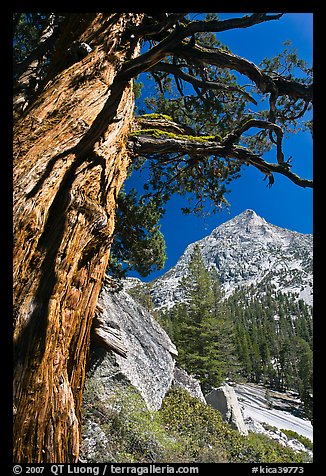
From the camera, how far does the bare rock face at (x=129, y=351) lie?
5543mm

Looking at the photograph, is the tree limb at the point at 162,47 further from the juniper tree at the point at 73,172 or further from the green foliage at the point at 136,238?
the green foliage at the point at 136,238

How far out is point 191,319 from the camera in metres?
22.3

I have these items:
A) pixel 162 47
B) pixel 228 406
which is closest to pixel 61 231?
pixel 162 47

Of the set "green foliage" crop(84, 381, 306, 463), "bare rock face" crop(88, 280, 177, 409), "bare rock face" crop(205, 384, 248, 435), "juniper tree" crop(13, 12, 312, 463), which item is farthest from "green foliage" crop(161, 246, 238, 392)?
"juniper tree" crop(13, 12, 312, 463)

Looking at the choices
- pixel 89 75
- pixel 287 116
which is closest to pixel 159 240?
pixel 287 116

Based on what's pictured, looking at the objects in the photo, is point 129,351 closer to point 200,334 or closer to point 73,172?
point 73,172

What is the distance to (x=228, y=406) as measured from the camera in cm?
1088

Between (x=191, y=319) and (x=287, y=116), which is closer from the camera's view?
(x=287, y=116)

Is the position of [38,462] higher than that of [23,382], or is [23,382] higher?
[23,382]

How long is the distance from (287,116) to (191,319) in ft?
60.8

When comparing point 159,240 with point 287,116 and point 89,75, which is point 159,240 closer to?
point 287,116

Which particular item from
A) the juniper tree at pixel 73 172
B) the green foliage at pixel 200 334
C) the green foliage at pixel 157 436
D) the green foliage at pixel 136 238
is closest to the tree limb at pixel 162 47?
the juniper tree at pixel 73 172

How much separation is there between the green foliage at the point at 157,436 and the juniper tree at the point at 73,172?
2.98 meters
